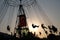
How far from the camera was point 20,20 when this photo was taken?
119 ft

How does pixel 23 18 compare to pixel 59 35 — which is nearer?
pixel 23 18

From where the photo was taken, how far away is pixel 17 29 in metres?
36.8

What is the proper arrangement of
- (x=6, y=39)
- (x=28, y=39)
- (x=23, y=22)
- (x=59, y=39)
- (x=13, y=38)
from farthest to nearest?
(x=59, y=39) → (x=6, y=39) → (x=23, y=22) → (x=13, y=38) → (x=28, y=39)

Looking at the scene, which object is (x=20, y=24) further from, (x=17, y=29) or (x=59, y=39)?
(x=59, y=39)

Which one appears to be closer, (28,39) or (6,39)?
(28,39)

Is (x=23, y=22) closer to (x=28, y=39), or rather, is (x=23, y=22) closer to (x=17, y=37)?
(x=17, y=37)

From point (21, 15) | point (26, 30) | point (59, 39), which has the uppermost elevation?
point (21, 15)

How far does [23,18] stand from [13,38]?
522 centimetres

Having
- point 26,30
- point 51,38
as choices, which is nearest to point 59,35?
point 26,30

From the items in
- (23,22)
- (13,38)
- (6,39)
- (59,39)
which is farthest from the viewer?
(59,39)

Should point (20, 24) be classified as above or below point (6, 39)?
above

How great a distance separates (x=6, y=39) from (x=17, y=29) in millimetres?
4355

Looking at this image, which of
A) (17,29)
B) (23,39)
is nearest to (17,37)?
(17,29)

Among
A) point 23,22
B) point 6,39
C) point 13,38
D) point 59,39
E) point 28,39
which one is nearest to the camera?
point 28,39
